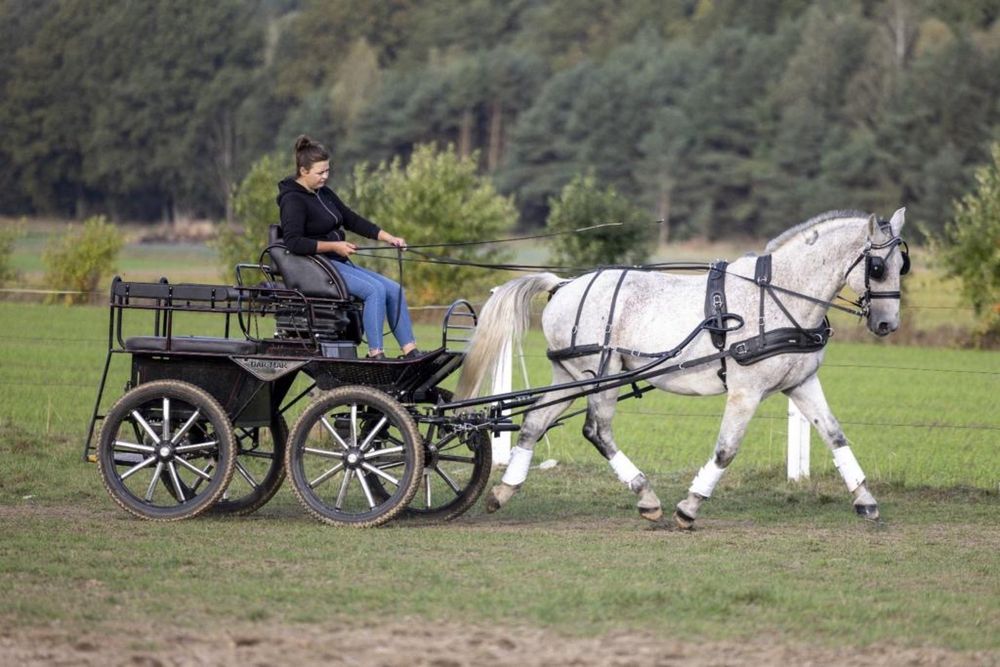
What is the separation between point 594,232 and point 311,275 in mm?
27676

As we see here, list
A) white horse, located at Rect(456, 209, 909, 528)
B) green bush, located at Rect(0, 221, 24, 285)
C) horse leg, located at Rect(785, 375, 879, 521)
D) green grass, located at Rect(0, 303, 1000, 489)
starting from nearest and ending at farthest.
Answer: white horse, located at Rect(456, 209, 909, 528)
horse leg, located at Rect(785, 375, 879, 521)
green grass, located at Rect(0, 303, 1000, 489)
green bush, located at Rect(0, 221, 24, 285)

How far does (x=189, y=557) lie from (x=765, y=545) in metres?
3.12

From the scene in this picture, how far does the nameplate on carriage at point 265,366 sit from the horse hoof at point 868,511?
347 centimetres

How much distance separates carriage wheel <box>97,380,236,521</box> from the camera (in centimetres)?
909

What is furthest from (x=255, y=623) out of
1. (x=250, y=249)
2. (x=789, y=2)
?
(x=789, y=2)

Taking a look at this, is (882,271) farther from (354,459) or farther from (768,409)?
(768,409)

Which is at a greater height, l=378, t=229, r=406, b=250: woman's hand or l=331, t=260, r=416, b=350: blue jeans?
l=378, t=229, r=406, b=250: woman's hand

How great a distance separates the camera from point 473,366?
31.4ft

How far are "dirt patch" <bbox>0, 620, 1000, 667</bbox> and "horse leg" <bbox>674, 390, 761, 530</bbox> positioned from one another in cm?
298

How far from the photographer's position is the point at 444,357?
9.33m

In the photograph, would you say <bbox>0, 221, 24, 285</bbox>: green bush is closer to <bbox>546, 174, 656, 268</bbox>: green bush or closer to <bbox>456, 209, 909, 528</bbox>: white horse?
<bbox>546, 174, 656, 268</bbox>: green bush

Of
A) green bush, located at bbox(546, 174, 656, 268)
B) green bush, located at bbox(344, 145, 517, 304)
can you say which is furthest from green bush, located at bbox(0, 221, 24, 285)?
green bush, located at bbox(546, 174, 656, 268)

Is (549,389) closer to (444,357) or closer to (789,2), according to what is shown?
(444,357)

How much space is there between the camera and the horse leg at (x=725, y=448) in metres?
9.10
